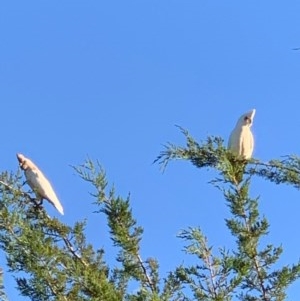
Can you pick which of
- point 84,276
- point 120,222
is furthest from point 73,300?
point 120,222

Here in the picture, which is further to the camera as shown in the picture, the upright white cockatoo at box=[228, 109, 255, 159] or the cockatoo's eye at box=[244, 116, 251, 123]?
the cockatoo's eye at box=[244, 116, 251, 123]

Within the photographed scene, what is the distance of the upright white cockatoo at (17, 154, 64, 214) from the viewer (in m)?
4.89

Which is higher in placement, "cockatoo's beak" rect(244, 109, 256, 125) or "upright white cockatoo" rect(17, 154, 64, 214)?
"cockatoo's beak" rect(244, 109, 256, 125)

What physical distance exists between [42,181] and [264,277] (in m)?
2.67

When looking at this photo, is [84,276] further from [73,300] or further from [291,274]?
[291,274]

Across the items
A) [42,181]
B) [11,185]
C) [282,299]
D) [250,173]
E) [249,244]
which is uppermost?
[42,181]

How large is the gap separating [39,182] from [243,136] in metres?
1.54

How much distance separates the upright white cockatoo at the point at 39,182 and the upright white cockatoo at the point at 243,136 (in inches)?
52.7

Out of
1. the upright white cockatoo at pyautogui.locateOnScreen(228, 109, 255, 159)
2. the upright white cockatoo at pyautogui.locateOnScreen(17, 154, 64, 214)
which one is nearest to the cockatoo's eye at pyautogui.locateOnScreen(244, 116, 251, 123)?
the upright white cockatoo at pyautogui.locateOnScreen(228, 109, 255, 159)

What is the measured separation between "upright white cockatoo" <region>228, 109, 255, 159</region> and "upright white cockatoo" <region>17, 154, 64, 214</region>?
1340 mm

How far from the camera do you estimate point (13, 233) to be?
3125 millimetres

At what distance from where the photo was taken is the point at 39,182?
5.09 m

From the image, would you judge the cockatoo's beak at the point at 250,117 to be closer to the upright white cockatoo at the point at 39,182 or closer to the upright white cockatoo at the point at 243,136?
Result: the upright white cockatoo at the point at 243,136

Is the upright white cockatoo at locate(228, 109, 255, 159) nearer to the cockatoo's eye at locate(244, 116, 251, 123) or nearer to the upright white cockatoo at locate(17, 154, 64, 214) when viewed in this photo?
the cockatoo's eye at locate(244, 116, 251, 123)
